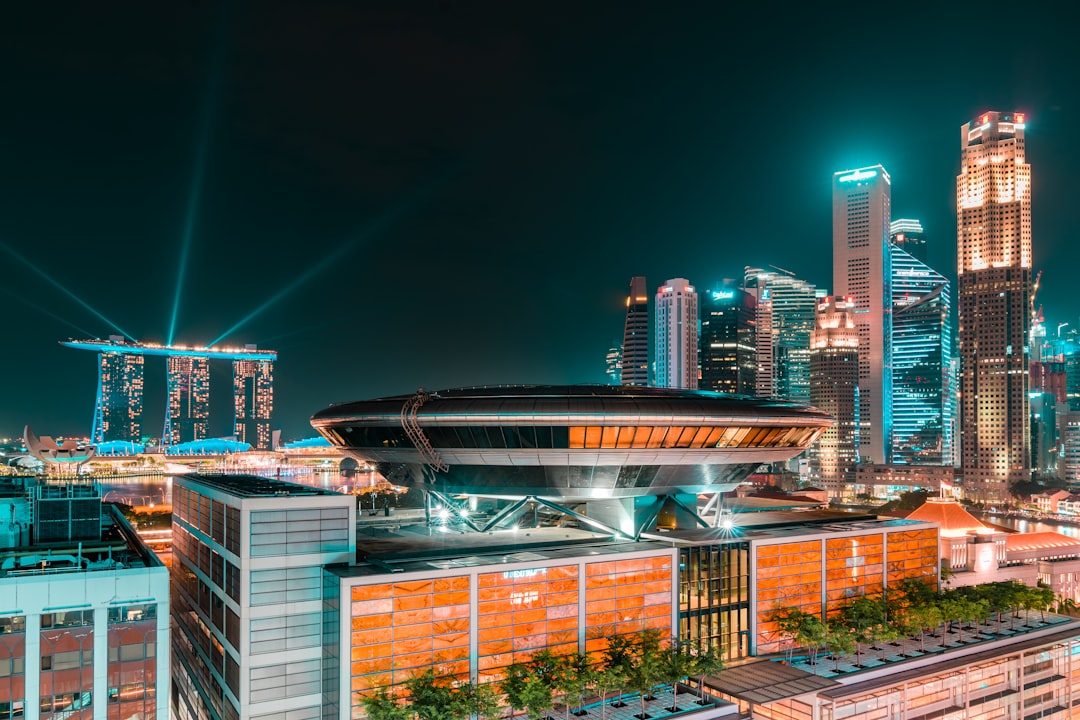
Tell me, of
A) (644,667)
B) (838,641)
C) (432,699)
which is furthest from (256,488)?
(838,641)

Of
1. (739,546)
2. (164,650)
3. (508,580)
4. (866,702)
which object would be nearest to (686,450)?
(739,546)

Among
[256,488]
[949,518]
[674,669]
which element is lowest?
[674,669]

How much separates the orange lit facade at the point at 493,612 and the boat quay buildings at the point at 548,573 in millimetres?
97

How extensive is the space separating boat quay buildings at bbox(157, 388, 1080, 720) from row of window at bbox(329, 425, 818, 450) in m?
0.15

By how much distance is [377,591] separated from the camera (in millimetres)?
40281

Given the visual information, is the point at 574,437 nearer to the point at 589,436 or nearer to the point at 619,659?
the point at 589,436

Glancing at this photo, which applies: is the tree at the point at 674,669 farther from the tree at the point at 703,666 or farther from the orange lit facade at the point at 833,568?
the orange lit facade at the point at 833,568

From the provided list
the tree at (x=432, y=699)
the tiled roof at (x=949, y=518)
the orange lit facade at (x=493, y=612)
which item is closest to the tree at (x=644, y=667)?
the orange lit facade at (x=493, y=612)

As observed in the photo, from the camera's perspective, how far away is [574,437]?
4922cm

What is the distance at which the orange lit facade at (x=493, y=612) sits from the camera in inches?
1576

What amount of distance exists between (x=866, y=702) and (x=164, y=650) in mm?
39718

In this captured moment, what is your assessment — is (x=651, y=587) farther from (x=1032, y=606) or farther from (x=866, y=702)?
(x=1032, y=606)

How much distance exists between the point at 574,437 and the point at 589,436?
2.95 ft

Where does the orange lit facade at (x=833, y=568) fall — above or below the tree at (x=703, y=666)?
above
